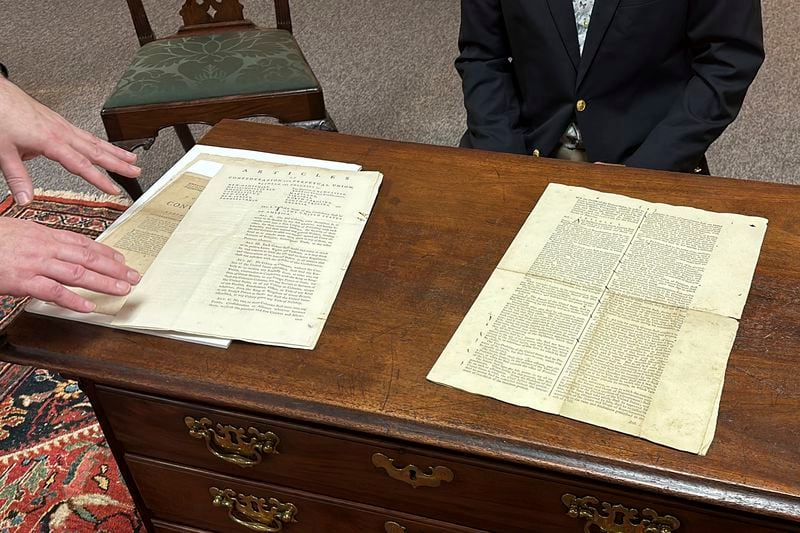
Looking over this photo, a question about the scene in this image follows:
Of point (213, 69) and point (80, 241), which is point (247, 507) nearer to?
point (80, 241)

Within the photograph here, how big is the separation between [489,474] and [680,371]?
9.9 inches

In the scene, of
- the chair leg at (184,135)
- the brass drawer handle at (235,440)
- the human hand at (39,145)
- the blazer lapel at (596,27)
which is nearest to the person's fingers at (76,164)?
the human hand at (39,145)

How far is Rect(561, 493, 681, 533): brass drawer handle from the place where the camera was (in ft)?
2.94

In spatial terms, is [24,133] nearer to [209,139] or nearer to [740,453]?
[209,139]

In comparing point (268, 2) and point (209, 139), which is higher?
point (209, 139)

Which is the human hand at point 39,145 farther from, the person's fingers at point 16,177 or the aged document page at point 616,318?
the aged document page at point 616,318

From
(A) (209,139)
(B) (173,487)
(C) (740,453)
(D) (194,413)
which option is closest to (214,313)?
(D) (194,413)

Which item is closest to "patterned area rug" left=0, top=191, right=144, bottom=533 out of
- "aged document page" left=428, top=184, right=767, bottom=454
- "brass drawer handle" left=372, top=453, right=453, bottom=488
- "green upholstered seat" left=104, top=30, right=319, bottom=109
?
"green upholstered seat" left=104, top=30, right=319, bottom=109

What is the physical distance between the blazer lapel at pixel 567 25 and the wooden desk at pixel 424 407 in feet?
1.11

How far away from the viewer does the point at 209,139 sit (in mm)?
1396

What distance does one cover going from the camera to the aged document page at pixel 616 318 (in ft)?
2.86

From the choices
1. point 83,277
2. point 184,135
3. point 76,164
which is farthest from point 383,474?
point 184,135

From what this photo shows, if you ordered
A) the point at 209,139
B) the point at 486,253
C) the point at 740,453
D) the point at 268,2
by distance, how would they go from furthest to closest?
the point at 268,2, the point at 209,139, the point at 486,253, the point at 740,453

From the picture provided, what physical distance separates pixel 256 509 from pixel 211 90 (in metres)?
1.21
